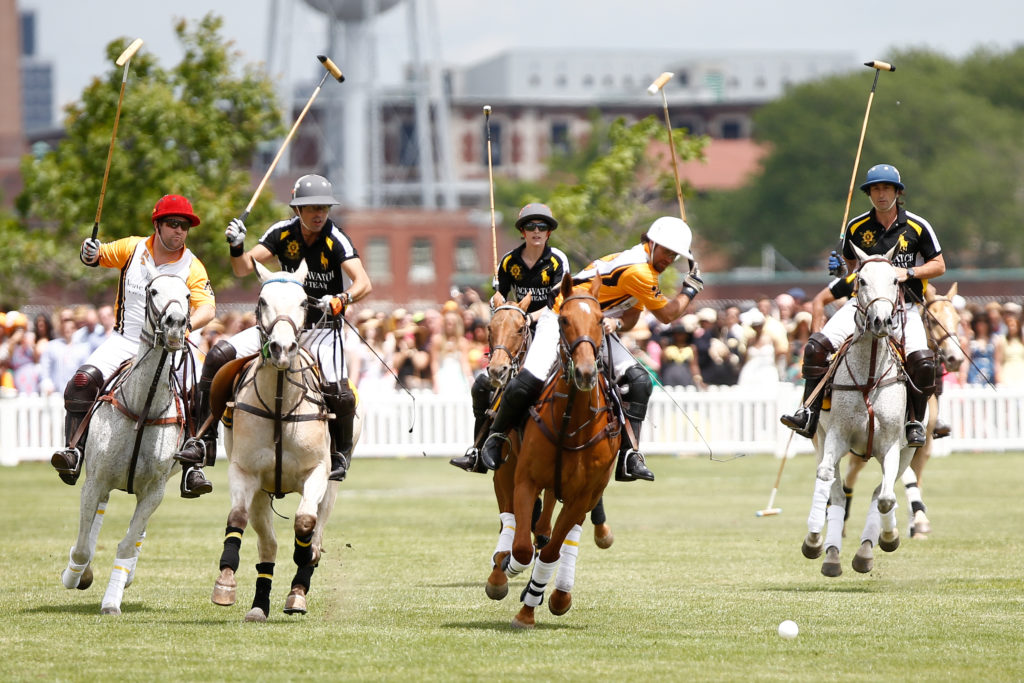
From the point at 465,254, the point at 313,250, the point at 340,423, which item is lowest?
the point at 340,423

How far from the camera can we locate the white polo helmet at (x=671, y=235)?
36.8 feet

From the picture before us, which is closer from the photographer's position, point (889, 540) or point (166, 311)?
point (166, 311)

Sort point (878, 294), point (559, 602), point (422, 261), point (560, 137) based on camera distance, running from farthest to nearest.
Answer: point (560, 137)
point (422, 261)
point (878, 294)
point (559, 602)

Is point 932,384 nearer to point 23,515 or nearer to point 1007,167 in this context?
point 23,515

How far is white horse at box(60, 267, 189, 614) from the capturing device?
1144 centimetres

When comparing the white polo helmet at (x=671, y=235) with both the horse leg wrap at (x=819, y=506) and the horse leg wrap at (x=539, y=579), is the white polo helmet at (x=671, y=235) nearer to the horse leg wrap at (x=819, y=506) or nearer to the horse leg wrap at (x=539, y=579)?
the horse leg wrap at (x=539, y=579)

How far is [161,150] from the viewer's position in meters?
37.9

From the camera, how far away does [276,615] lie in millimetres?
11422

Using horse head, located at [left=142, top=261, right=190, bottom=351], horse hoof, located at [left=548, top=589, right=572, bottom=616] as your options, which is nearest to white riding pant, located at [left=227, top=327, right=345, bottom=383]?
horse head, located at [left=142, top=261, right=190, bottom=351]

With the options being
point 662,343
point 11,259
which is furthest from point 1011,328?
point 11,259

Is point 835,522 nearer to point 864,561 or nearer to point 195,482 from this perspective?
point 864,561

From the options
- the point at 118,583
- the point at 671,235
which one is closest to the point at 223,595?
the point at 118,583

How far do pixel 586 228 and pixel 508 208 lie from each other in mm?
60968

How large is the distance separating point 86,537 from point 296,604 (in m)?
1.63
